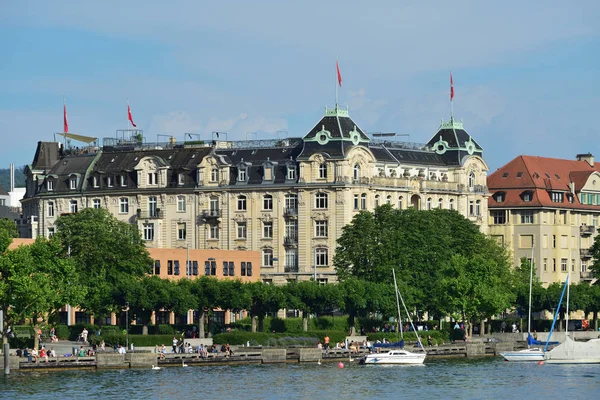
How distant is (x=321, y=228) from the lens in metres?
194

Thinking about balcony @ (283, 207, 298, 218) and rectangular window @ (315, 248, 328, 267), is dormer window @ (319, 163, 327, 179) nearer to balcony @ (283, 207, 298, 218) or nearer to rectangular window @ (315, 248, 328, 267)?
balcony @ (283, 207, 298, 218)

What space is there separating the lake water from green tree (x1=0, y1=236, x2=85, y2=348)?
23.1 feet

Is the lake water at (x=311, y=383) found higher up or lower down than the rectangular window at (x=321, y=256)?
lower down

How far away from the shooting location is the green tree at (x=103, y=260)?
15788 centimetres

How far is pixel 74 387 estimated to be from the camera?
126 m

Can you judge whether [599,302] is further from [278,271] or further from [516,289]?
[278,271]

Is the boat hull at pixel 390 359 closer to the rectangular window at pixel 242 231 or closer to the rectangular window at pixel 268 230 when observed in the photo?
the rectangular window at pixel 268 230

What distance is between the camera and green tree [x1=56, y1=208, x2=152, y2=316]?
157875mm

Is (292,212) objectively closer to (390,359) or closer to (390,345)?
(390,345)

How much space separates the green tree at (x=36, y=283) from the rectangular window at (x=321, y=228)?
169 ft

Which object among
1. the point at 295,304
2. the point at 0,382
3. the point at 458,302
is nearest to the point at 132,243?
the point at 295,304

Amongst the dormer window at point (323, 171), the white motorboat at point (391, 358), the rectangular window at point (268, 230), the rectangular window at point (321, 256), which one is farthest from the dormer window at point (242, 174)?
the white motorboat at point (391, 358)

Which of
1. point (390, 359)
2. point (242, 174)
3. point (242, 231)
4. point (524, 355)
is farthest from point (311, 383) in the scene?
point (242, 174)

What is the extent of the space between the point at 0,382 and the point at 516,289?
75818 millimetres
